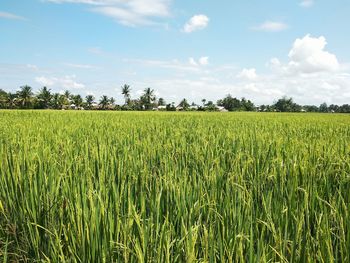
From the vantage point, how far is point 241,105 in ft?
319

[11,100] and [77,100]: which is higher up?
[77,100]

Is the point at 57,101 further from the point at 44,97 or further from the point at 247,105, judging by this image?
the point at 247,105

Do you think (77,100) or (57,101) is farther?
(77,100)

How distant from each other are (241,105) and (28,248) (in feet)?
322

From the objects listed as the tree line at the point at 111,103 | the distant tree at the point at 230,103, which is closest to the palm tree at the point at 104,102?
the tree line at the point at 111,103

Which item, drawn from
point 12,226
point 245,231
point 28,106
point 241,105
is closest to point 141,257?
point 245,231

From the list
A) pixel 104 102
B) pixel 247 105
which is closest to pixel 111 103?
pixel 104 102

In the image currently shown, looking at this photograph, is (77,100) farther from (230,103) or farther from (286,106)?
(286,106)

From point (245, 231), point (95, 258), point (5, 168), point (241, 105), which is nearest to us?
point (95, 258)

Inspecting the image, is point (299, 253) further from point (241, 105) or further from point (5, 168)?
point (241, 105)

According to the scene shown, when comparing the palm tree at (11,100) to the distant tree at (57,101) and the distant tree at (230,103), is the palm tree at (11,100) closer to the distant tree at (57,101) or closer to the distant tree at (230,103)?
the distant tree at (57,101)

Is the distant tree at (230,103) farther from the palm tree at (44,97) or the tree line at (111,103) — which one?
the palm tree at (44,97)

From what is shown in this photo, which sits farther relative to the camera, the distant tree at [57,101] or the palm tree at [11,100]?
the distant tree at [57,101]

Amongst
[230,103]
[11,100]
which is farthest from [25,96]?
[230,103]
